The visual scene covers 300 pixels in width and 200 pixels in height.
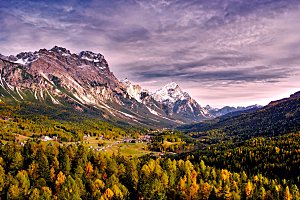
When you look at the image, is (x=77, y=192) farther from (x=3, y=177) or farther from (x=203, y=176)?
(x=203, y=176)

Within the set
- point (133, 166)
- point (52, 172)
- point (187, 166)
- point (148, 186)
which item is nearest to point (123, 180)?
point (133, 166)

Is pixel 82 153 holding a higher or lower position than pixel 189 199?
higher

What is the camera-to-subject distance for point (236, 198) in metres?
134

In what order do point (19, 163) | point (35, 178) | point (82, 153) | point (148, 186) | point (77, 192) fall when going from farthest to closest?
point (82, 153), point (19, 163), point (35, 178), point (148, 186), point (77, 192)

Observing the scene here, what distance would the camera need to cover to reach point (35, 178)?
6083 inches

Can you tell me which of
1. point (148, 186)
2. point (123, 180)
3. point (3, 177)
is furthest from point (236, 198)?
point (3, 177)

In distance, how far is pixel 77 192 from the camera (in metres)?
127

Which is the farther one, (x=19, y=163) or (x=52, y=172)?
(x=19, y=163)

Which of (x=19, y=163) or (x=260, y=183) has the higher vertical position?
(x=19, y=163)

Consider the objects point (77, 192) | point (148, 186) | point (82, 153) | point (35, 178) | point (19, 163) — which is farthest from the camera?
point (82, 153)

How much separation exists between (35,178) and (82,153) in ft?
115

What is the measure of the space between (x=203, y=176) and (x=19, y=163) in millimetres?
111077

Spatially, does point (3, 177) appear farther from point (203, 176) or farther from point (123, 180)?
point (203, 176)

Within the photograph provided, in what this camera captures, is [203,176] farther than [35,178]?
Yes
